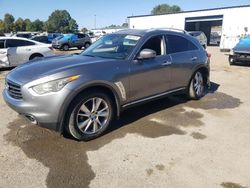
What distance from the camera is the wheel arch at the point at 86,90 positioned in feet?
11.8

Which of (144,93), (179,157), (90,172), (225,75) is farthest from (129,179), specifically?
(225,75)

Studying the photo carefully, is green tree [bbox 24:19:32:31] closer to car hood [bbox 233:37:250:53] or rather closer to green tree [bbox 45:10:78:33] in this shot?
green tree [bbox 45:10:78:33]

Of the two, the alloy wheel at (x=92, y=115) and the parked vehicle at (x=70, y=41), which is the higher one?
the parked vehicle at (x=70, y=41)

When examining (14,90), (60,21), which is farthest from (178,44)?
(60,21)

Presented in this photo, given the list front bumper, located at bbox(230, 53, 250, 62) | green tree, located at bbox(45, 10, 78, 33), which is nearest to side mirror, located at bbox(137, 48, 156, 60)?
front bumper, located at bbox(230, 53, 250, 62)

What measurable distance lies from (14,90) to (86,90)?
1097 mm

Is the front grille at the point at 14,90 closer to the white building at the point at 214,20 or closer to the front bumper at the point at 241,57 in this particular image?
the front bumper at the point at 241,57

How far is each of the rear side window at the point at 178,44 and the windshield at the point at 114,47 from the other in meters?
0.88

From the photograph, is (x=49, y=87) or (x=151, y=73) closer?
(x=49, y=87)

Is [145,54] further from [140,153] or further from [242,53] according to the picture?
[242,53]

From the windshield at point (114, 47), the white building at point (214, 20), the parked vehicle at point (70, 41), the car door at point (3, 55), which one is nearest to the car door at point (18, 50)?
the car door at point (3, 55)

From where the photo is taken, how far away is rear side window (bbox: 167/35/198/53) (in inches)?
206

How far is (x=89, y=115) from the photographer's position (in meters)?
4.00

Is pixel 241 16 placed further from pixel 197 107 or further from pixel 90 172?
pixel 90 172
